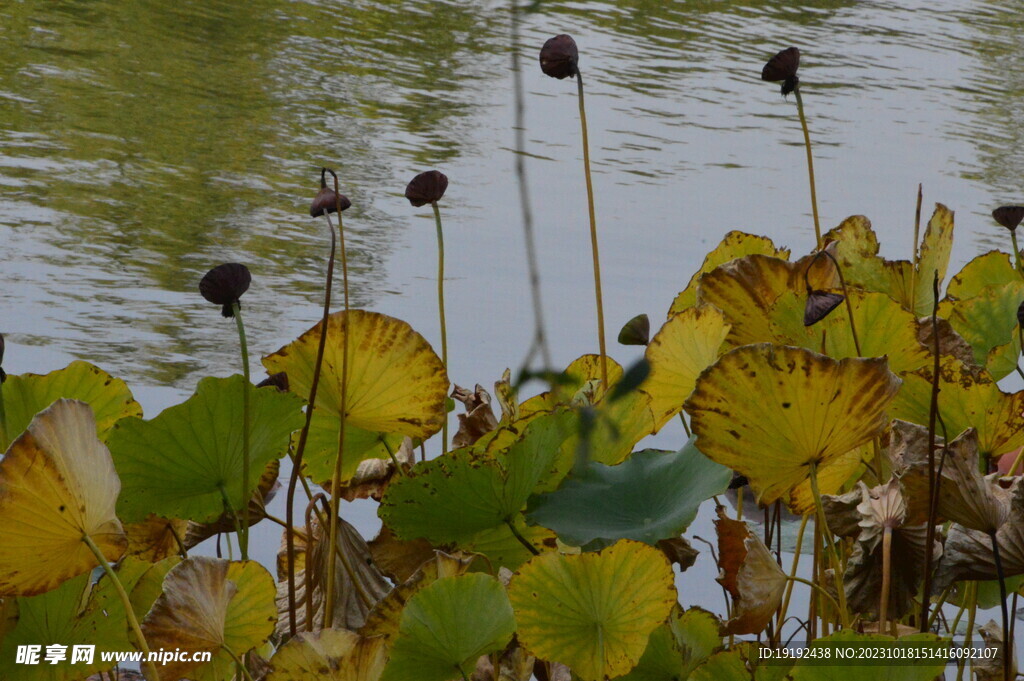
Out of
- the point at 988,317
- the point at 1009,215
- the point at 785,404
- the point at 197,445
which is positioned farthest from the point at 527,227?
the point at 988,317

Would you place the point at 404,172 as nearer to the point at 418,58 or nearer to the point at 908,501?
the point at 418,58

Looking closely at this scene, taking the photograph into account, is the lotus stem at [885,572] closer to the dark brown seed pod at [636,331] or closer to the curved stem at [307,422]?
the dark brown seed pod at [636,331]

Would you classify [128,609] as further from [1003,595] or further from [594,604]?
[1003,595]

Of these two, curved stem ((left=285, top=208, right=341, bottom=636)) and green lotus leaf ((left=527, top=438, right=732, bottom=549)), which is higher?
curved stem ((left=285, top=208, right=341, bottom=636))

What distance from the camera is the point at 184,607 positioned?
0.59 m

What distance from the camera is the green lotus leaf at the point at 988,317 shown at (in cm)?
88

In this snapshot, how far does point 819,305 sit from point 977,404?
0.16 metres

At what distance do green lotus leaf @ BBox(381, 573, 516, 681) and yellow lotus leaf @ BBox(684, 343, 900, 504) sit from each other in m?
0.12

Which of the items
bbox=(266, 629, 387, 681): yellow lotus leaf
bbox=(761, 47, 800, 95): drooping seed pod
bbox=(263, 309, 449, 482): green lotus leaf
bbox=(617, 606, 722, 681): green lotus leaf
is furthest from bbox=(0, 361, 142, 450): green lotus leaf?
bbox=(761, 47, 800, 95): drooping seed pod

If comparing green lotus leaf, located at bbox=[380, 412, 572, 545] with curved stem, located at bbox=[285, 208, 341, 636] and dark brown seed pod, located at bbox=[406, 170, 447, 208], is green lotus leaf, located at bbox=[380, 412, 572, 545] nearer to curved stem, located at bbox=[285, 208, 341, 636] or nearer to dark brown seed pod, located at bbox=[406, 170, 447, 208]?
curved stem, located at bbox=[285, 208, 341, 636]

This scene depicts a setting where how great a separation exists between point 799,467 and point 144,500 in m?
0.35

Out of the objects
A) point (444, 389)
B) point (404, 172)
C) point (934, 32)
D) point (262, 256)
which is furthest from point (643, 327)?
point (934, 32)

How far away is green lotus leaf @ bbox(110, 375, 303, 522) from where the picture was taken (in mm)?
667

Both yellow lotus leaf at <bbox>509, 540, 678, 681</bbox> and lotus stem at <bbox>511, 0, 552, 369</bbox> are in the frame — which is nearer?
lotus stem at <bbox>511, 0, 552, 369</bbox>
